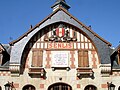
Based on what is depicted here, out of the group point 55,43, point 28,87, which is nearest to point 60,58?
point 55,43

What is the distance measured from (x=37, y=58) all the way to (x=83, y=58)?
13.4 feet

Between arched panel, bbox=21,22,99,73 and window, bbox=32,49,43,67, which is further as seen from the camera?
arched panel, bbox=21,22,99,73

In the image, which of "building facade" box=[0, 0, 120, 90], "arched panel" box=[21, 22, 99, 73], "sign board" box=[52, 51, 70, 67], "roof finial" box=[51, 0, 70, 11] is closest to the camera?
"building facade" box=[0, 0, 120, 90]

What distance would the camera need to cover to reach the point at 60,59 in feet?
67.2

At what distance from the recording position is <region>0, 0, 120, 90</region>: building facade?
64.9 ft

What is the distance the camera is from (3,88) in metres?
19.6

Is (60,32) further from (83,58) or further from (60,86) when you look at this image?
(60,86)

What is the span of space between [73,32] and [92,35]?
178 cm

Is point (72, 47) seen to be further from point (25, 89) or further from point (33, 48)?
point (25, 89)

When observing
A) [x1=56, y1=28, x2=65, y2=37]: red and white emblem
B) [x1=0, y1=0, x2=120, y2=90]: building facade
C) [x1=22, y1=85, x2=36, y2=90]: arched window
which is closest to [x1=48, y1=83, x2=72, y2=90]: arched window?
[x1=0, y1=0, x2=120, y2=90]: building facade

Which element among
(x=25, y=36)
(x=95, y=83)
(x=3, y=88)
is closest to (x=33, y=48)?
(x=25, y=36)

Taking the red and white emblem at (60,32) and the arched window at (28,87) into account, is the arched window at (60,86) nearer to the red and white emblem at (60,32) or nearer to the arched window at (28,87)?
the arched window at (28,87)

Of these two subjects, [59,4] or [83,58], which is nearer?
[83,58]

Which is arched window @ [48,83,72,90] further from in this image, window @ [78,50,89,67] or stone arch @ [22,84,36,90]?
window @ [78,50,89,67]
